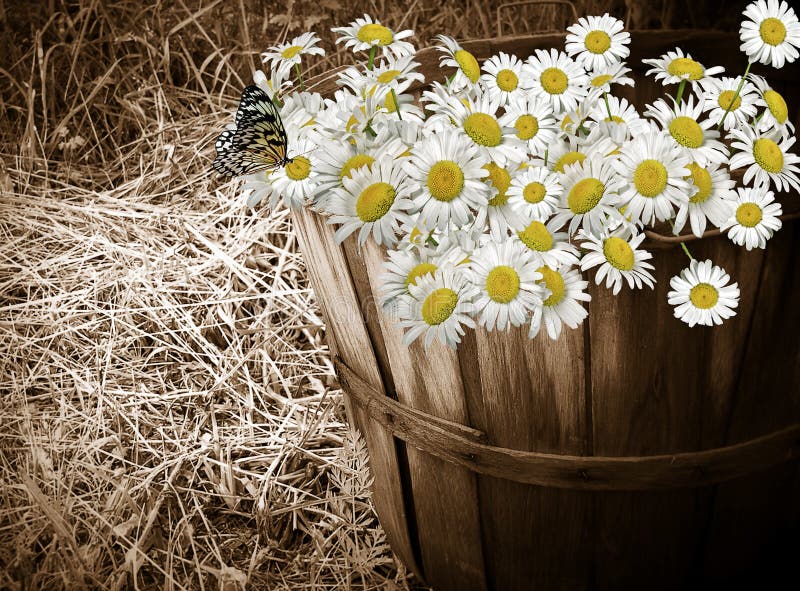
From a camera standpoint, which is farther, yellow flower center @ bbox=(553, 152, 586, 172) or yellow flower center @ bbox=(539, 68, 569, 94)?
yellow flower center @ bbox=(539, 68, 569, 94)

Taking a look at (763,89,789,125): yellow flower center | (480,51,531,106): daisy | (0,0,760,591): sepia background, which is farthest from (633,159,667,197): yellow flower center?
(0,0,760,591): sepia background

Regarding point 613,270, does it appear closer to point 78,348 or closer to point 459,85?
point 459,85

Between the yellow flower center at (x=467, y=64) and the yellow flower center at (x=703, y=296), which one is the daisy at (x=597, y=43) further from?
the yellow flower center at (x=703, y=296)

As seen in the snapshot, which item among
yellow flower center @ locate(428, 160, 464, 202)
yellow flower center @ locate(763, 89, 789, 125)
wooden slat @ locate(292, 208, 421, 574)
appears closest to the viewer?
yellow flower center @ locate(428, 160, 464, 202)

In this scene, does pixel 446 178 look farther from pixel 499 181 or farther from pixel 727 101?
pixel 727 101

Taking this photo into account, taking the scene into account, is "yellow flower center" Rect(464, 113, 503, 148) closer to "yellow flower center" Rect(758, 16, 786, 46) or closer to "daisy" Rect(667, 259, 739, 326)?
"daisy" Rect(667, 259, 739, 326)

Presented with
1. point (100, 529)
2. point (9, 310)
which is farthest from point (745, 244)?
point (9, 310)

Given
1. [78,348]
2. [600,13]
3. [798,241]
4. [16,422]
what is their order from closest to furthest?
1. [798,241]
2. [16,422]
3. [78,348]
4. [600,13]

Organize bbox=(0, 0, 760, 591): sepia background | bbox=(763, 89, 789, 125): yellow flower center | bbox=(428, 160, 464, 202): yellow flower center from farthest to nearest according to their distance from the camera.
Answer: bbox=(0, 0, 760, 591): sepia background → bbox=(763, 89, 789, 125): yellow flower center → bbox=(428, 160, 464, 202): yellow flower center
